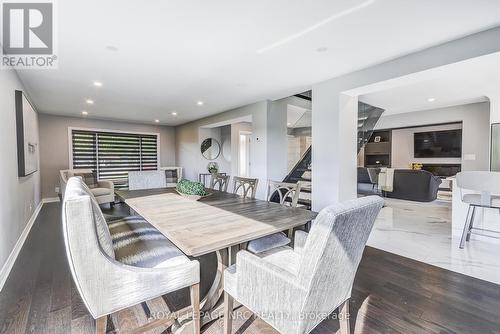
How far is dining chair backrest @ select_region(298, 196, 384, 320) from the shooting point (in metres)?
0.93

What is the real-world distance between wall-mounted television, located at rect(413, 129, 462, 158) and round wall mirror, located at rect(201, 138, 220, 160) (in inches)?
258

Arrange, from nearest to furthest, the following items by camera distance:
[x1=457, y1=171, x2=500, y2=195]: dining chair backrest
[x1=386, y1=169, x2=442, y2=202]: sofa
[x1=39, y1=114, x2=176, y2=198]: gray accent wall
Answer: [x1=457, y1=171, x2=500, y2=195]: dining chair backrest
[x1=386, y1=169, x2=442, y2=202]: sofa
[x1=39, y1=114, x2=176, y2=198]: gray accent wall

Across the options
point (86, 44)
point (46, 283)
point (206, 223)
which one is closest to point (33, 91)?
point (86, 44)

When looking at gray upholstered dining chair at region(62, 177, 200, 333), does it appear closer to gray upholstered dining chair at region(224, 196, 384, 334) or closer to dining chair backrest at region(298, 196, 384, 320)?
gray upholstered dining chair at region(224, 196, 384, 334)

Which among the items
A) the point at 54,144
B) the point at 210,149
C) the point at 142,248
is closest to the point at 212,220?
the point at 142,248

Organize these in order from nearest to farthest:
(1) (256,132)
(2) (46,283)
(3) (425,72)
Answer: (2) (46,283) → (3) (425,72) → (1) (256,132)

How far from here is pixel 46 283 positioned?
2.06 m

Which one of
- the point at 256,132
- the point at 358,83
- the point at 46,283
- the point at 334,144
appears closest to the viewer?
the point at 46,283

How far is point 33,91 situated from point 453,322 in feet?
20.6

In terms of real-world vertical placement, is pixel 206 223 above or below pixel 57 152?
below

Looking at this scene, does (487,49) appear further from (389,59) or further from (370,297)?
(370,297)

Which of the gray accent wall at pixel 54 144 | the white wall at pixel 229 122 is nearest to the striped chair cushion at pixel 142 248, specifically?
the white wall at pixel 229 122

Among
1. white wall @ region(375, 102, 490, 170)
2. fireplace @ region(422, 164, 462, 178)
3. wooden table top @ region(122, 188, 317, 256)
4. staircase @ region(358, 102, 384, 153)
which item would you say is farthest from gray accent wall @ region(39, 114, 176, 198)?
fireplace @ region(422, 164, 462, 178)

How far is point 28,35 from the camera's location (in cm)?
227
